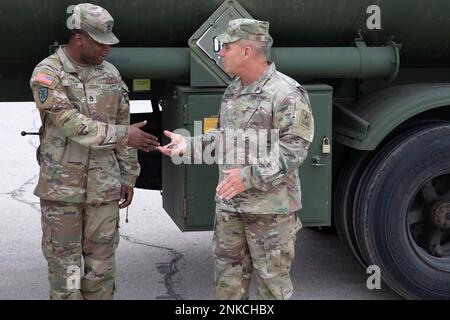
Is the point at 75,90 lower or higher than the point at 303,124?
higher

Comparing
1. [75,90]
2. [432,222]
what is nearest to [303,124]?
[75,90]

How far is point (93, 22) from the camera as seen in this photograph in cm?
346

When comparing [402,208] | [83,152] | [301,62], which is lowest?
[402,208]

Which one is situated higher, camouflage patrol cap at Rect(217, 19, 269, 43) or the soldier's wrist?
camouflage patrol cap at Rect(217, 19, 269, 43)

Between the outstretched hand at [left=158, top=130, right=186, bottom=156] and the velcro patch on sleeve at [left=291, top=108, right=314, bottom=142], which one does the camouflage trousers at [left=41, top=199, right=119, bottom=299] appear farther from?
the velcro patch on sleeve at [left=291, top=108, right=314, bottom=142]

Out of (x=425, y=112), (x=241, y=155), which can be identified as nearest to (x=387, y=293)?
(x=425, y=112)

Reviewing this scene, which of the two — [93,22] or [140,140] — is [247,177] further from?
[93,22]

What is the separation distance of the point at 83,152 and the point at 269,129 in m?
0.92

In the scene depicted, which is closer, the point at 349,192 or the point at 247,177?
the point at 247,177

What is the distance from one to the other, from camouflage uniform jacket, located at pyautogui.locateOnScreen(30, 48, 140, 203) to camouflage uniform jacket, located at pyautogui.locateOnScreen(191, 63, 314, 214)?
1.59 feet

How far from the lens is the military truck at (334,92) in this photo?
3.94 meters

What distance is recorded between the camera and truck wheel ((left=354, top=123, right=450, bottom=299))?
4.18 metres

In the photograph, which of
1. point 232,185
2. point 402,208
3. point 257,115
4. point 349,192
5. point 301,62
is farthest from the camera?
point 349,192

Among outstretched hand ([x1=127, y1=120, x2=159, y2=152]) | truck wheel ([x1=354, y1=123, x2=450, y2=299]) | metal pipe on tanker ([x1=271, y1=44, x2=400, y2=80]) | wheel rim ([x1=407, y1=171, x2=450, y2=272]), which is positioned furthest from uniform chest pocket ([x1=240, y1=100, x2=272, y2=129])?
wheel rim ([x1=407, y1=171, x2=450, y2=272])
